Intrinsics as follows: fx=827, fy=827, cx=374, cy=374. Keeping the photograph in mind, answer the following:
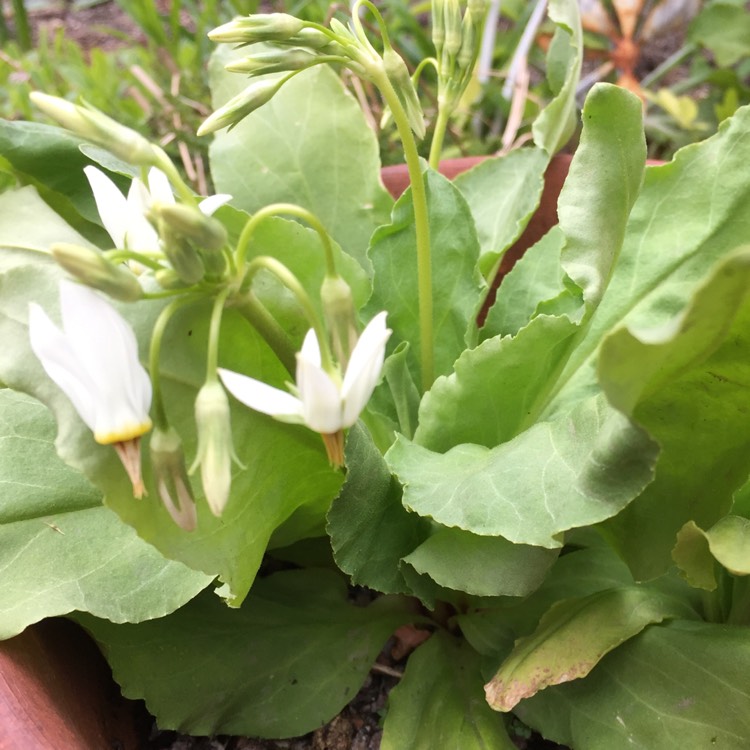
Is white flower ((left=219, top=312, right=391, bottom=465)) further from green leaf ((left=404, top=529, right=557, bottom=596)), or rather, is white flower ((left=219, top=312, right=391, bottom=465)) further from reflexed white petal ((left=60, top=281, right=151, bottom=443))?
green leaf ((left=404, top=529, right=557, bottom=596))

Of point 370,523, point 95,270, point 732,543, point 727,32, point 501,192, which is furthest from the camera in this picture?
point 727,32

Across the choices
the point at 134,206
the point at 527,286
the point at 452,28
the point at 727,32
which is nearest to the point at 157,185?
the point at 134,206

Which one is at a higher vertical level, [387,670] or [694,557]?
[694,557]

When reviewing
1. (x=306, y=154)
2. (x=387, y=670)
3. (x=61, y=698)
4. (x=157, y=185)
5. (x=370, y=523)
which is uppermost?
(x=157, y=185)

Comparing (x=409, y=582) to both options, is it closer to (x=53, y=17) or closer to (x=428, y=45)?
(x=428, y=45)

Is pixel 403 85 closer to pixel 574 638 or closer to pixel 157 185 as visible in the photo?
pixel 157 185

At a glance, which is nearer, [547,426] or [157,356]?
[157,356]

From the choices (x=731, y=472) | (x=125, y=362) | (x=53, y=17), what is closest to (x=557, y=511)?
(x=731, y=472)

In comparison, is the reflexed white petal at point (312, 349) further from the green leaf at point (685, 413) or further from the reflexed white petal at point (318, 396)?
the green leaf at point (685, 413)
